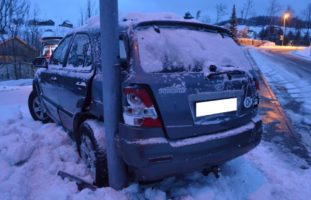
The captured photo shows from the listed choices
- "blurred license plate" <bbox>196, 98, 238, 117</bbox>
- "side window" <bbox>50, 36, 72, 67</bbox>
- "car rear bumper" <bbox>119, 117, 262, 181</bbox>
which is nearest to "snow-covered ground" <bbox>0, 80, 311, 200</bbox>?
"car rear bumper" <bbox>119, 117, 262, 181</bbox>

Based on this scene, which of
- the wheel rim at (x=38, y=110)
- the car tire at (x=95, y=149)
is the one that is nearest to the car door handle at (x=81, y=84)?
the car tire at (x=95, y=149)

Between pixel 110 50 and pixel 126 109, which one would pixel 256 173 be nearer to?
pixel 126 109

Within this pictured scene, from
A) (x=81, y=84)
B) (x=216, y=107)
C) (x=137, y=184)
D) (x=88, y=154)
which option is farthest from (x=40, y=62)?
(x=216, y=107)

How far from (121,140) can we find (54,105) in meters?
2.36

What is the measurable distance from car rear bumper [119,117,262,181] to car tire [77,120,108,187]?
492 millimetres

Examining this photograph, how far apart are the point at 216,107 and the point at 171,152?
65 cm

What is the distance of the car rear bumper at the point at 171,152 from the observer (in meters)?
2.65

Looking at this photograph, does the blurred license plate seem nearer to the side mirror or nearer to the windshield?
the windshield

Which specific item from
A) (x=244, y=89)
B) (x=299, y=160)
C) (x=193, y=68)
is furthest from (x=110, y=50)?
(x=299, y=160)

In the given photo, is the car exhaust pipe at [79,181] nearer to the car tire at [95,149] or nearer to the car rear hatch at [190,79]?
the car tire at [95,149]

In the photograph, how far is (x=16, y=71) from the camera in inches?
862

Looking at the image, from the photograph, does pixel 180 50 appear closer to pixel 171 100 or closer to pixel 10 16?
pixel 171 100

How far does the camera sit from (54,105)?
4781 mm

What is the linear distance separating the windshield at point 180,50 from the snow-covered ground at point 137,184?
1.27m
